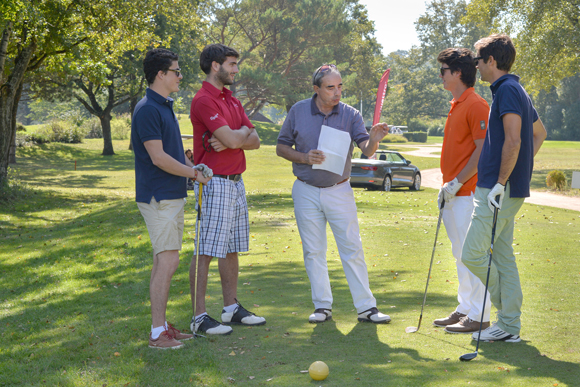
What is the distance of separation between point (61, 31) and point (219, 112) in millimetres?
14237

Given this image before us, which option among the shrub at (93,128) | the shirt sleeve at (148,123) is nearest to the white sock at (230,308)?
the shirt sleeve at (148,123)

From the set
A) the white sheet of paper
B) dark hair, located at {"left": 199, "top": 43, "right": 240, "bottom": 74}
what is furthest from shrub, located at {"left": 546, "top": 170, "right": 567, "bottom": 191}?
dark hair, located at {"left": 199, "top": 43, "right": 240, "bottom": 74}

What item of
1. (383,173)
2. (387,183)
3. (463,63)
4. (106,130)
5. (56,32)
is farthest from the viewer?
(106,130)

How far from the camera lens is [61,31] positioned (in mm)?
16859

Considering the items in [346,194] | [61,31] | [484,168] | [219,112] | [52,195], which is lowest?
[52,195]

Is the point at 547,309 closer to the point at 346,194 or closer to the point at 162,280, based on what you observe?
the point at 346,194

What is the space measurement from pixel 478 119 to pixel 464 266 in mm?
1278

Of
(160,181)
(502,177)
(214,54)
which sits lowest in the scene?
→ (160,181)

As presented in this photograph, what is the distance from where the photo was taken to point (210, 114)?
15.5 feet

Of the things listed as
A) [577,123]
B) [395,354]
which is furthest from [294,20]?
[577,123]

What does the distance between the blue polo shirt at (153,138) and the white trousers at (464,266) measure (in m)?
2.32

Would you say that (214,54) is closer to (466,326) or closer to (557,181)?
(466,326)

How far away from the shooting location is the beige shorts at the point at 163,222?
4375mm

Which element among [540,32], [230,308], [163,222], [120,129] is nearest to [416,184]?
[540,32]
